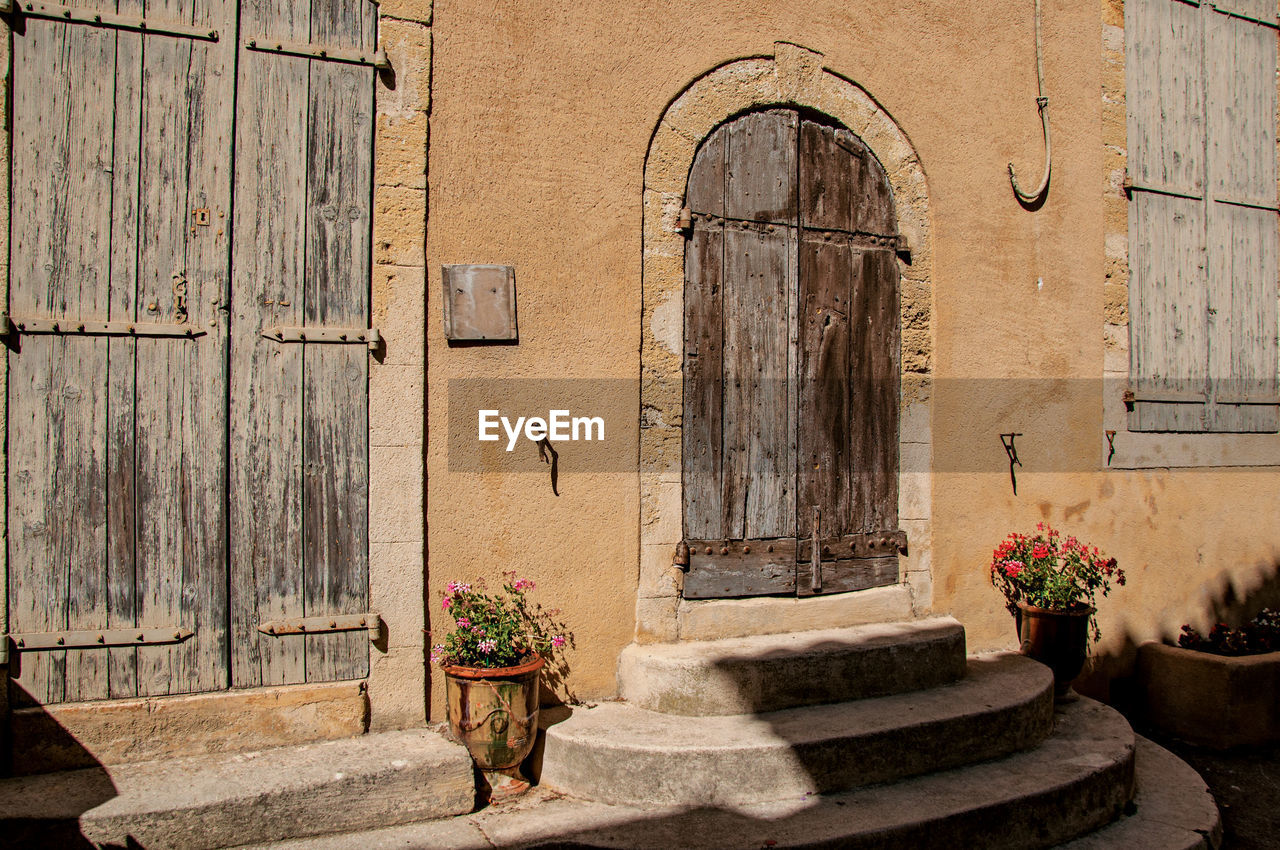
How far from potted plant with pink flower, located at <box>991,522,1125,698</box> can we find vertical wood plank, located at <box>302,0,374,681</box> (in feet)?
10.7

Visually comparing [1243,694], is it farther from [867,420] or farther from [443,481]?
[443,481]

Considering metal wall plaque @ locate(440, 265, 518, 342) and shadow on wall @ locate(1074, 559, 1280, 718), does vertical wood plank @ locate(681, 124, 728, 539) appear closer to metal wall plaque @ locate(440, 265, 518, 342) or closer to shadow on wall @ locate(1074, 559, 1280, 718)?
metal wall plaque @ locate(440, 265, 518, 342)

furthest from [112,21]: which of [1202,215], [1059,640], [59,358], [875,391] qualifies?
[1202,215]

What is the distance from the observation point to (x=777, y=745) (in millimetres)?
3359

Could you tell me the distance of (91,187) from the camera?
3.20 m

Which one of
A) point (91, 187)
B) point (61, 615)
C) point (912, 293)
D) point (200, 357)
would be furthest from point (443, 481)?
point (912, 293)

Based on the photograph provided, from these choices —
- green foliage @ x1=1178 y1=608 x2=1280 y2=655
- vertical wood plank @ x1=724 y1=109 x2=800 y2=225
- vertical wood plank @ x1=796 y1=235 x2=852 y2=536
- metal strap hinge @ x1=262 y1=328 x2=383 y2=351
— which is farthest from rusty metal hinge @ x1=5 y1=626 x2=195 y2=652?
green foliage @ x1=1178 y1=608 x2=1280 y2=655

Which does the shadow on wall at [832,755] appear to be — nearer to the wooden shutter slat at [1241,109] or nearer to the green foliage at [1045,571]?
the green foliage at [1045,571]

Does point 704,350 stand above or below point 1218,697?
above

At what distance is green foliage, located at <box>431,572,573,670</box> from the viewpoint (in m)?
3.42

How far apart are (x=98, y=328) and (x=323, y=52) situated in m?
1.38

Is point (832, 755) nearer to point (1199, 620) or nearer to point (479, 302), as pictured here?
point (479, 302)

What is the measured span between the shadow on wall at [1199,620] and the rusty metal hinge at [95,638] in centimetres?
473

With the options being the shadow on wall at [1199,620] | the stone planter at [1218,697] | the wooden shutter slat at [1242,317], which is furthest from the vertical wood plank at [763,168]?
the stone planter at [1218,697]
